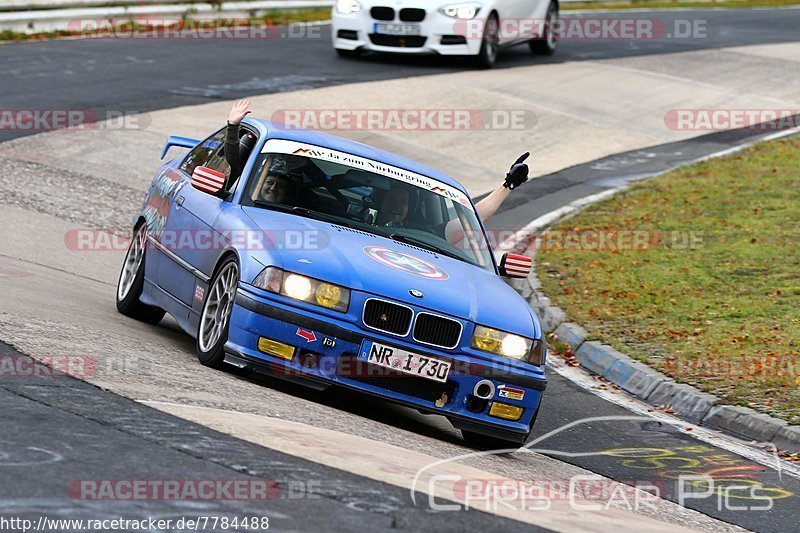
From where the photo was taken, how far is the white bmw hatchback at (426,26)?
21516mm

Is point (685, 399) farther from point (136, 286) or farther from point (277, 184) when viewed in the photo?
→ point (136, 286)

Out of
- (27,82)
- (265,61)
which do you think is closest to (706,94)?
(265,61)

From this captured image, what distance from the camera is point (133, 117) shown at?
55.3 ft

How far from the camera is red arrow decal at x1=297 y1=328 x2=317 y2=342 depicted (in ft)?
23.2

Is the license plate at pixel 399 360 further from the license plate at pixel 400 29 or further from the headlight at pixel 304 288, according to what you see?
the license plate at pixel 400 29

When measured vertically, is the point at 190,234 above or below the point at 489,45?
→ above

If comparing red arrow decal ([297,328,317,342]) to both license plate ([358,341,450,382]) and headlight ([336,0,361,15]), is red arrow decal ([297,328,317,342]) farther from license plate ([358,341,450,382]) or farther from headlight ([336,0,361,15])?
headlight ([336,0,361,15])

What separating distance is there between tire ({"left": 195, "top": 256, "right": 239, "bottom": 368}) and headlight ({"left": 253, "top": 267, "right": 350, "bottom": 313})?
245 mm

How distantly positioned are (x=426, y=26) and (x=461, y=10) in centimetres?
62

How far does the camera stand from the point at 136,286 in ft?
30.3

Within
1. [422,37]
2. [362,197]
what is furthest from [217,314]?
[422,37]

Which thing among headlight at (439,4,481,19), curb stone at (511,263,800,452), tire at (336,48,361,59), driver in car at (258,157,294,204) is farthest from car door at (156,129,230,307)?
tire at (336,48,361,59)

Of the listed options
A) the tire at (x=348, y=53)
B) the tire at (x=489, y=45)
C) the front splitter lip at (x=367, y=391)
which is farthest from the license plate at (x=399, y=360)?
the tire at (x=348, y=53)

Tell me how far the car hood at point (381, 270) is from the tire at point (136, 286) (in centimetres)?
153
